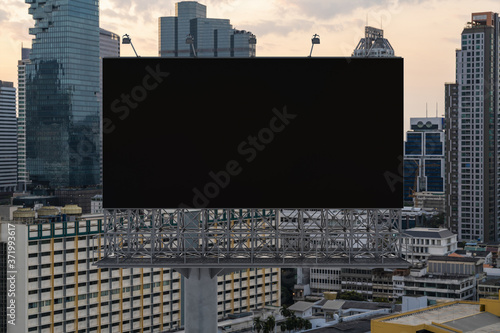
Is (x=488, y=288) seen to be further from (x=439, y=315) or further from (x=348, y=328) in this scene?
(x=439, y=315)

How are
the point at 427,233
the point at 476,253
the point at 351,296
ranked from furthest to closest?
the point at 476,253 → the point at 427,233 → the point at 351,296

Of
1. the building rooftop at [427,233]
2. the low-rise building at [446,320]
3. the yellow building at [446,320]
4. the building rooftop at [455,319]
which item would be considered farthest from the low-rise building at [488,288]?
the building rooftop at [455,319]

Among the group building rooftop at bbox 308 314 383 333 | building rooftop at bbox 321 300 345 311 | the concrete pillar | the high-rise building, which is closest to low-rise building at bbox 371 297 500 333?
building rooftop at bbox 308 314 383 333

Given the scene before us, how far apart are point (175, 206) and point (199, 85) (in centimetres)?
499

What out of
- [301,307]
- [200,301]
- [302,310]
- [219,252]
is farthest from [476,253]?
[219,252]

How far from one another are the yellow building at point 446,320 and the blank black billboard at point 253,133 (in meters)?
29.0

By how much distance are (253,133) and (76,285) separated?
203 ft

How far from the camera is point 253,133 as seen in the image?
105ft

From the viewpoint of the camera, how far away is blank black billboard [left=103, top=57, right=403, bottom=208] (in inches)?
1267

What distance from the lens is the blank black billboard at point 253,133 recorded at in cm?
3219

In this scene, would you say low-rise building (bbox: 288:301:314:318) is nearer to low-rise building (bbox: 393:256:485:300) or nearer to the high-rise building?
the high-rise building

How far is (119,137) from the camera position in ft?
107

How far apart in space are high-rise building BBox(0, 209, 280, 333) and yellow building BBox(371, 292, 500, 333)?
31.1m

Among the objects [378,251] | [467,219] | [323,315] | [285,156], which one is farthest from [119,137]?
[467,219]
